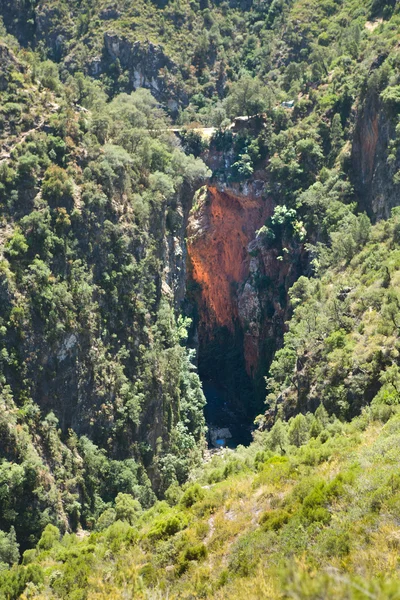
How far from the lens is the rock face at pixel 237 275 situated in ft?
228

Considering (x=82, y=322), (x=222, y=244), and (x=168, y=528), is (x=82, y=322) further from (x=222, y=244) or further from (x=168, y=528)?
(x=222, y=244)

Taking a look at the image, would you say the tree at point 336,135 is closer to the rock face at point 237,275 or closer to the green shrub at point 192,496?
the rock face at point 237,275

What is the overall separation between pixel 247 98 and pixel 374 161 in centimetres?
2022

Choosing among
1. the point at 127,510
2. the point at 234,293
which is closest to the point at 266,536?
the point at 127,510

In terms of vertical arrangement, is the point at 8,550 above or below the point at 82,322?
below

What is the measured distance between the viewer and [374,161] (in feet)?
200

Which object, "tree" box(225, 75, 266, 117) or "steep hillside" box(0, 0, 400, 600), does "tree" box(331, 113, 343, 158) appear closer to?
"steep hillside" box(0, 0, 400, 600)

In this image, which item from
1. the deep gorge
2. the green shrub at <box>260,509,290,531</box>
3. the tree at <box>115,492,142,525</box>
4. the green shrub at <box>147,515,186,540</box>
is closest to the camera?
the green shrub at <box>260,509,290,531</box>

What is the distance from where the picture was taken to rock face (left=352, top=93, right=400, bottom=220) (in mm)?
57219

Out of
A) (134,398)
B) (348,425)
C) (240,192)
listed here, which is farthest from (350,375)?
(240,192)

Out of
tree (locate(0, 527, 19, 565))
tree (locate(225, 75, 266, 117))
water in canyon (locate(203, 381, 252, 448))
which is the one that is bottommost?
tree (locate(0, 527, 19, 565))

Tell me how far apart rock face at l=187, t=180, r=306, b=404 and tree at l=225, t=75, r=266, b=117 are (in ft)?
30.7

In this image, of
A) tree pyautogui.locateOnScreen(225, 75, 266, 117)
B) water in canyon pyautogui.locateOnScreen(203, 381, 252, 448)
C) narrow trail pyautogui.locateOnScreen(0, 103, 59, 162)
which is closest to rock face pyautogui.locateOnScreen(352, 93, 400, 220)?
tree pyautogui.locateOnScreen(225, 75, 266, 117)

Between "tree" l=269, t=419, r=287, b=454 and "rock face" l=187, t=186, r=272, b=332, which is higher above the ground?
"rock face" l=187, t=186, r=272, b=332
